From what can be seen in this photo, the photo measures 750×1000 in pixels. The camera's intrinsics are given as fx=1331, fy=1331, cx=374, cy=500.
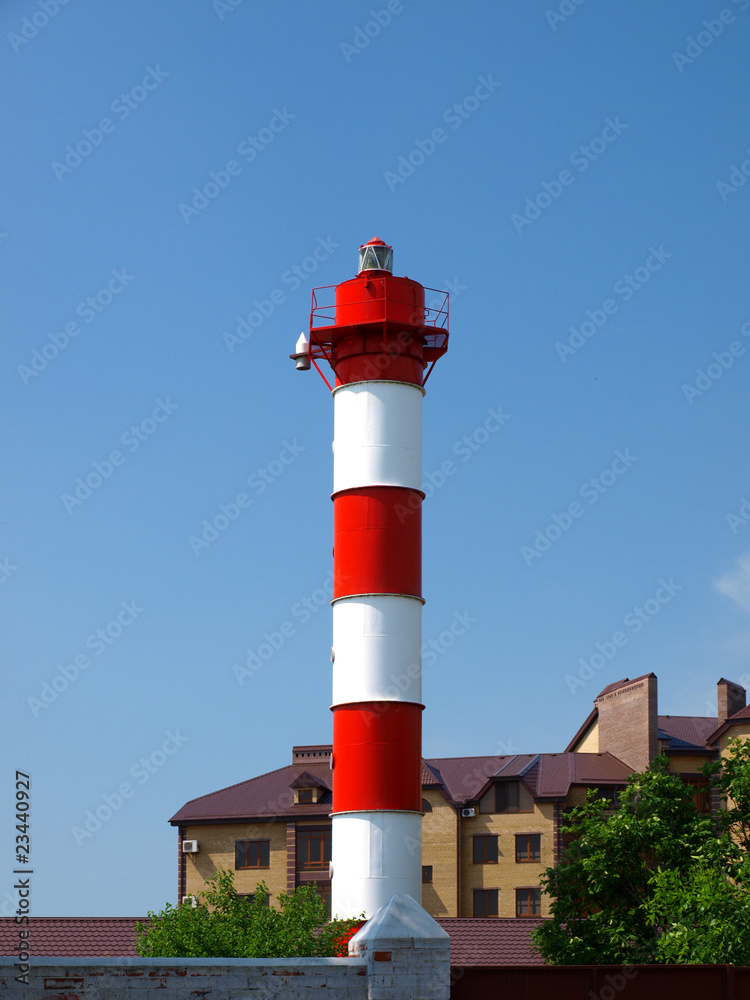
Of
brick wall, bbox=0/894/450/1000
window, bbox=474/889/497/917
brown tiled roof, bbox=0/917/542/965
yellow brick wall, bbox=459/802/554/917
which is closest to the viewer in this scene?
brick wall, bbox=0/894/450/1000

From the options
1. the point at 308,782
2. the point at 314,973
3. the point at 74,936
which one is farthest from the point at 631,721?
the point at 314,973

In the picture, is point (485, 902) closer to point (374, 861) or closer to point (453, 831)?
point (453, 831)

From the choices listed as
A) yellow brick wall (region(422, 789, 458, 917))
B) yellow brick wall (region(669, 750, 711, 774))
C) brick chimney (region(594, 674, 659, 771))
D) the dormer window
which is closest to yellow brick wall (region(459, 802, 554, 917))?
yellow brick wall (region(422, 789, 458, 917))

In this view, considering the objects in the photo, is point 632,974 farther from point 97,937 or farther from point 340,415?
point 97,937

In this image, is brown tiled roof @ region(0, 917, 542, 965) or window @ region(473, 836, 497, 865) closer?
brown tiled roof @ region(0, 917, 542, 965)

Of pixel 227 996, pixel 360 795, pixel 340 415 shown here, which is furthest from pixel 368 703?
pixel 227 996

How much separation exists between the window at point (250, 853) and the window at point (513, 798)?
1015cm

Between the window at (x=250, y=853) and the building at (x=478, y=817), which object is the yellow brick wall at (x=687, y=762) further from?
the window at (x=250, y=853)

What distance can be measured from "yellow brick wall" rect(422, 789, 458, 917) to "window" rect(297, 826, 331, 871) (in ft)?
13.8

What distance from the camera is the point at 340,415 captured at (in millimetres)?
31422

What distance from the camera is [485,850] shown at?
5659 cm

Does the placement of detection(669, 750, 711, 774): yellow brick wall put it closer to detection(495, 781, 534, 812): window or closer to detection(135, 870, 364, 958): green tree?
detection(495, 781, 534, 812): window

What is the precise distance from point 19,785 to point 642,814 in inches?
836

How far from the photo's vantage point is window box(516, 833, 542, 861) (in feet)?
183
